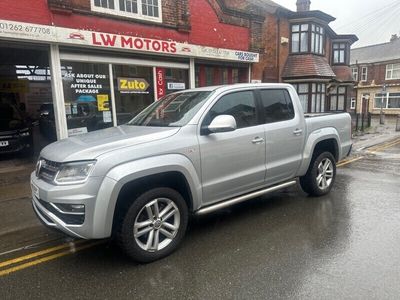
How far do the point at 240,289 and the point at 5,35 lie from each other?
7.04m

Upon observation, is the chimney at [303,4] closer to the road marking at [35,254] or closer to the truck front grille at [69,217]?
the road marking at [35,254]

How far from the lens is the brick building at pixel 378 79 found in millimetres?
39094

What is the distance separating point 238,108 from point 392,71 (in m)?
43.1

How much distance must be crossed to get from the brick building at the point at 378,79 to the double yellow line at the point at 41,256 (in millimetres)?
39405

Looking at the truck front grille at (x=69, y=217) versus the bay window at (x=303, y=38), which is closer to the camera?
the truck front grille at (x=69, y=217)

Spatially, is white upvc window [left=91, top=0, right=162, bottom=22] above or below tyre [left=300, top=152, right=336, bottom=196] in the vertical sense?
above

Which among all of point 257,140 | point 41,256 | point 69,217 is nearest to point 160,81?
point 257,140

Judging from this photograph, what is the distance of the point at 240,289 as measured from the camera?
120 inches

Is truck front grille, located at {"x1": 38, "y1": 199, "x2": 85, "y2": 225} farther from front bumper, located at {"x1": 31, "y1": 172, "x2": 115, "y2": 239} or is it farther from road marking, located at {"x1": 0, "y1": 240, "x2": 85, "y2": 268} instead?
road marking, located at {"x1": 0, "y1": 240, "x2": 85, "y2": 268}

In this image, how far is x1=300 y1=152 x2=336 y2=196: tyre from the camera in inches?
219

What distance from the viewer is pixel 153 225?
357 cm

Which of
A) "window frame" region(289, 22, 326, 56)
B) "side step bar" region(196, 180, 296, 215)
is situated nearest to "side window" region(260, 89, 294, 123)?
"side step bar" region(196, 180, 296, 215)

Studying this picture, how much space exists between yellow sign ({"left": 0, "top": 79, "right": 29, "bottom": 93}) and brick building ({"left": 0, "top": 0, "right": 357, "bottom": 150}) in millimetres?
35

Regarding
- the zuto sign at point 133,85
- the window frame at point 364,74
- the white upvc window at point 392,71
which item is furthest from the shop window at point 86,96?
the window frame at point 364,74
